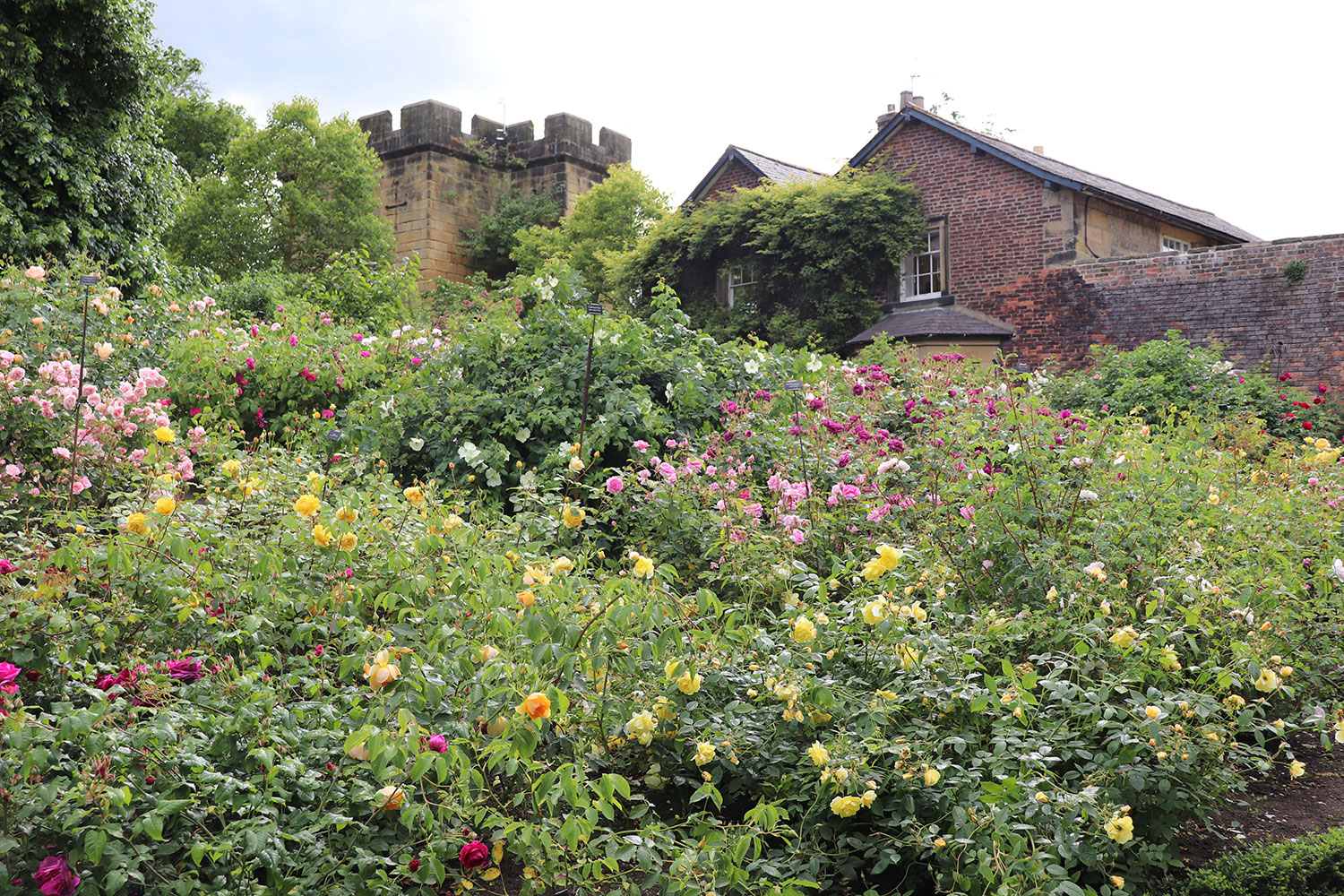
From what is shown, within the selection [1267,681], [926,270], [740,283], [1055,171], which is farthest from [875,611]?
[740,283]

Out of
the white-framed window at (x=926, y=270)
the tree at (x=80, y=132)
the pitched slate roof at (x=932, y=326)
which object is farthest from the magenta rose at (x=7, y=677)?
the white-framed window at (x=926, y=270)

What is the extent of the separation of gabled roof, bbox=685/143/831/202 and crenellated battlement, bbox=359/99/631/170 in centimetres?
468

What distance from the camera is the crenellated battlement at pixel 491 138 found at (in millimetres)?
23125

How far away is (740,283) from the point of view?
19.7m

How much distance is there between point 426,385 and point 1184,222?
665 inches

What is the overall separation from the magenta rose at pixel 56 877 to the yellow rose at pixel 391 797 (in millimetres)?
589

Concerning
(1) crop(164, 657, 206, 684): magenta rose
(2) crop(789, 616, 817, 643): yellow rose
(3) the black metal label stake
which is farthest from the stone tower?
(2) crop(789, 616, 817, 643): yellow rose

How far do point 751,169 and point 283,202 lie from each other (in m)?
9.95

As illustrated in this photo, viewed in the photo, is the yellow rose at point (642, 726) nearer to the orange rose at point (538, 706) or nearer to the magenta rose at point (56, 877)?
the orange rose at point (538, 706)

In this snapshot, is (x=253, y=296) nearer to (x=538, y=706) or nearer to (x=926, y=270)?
(x=926, y=270)

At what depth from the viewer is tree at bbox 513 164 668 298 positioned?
870 inches

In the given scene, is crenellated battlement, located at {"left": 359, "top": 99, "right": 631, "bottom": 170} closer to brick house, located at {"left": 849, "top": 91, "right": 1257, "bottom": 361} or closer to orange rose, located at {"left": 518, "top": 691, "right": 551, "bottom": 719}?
brick house, located at {"left": 849, "top": 91, "right": 1257, "bottom": 361}

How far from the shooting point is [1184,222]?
18453mm

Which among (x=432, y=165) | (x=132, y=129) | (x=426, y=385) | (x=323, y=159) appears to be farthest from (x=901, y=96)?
(x=426, y=385)
